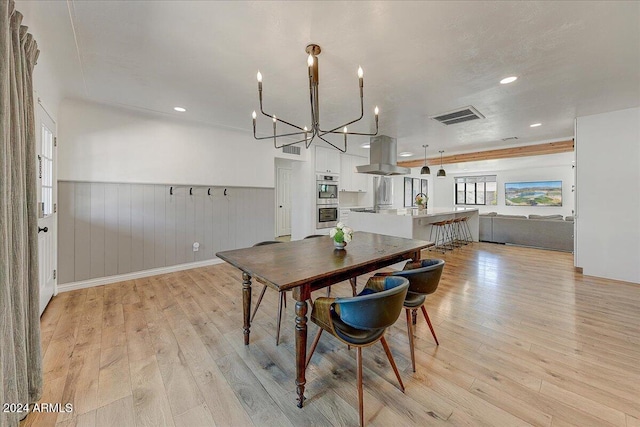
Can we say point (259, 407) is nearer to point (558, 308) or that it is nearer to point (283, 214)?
point (558, 308)

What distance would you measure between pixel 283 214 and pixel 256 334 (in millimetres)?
5216

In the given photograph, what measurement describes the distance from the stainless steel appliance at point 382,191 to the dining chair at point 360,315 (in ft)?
20.5

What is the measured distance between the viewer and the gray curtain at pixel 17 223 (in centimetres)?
116

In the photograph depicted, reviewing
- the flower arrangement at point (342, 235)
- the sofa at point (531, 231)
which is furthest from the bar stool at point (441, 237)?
the flower arrangement at point (342, 235)

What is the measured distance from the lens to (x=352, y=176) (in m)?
7.13

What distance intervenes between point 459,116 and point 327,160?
10.2 ft

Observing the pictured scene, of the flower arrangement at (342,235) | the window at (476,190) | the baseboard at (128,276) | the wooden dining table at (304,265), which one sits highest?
the window at (476,190)

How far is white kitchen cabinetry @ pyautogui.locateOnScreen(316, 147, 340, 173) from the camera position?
6.07 metres

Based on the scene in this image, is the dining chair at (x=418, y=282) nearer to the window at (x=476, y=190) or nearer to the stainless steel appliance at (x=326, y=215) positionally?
the stainless steel appliance at (x=326, y=215)

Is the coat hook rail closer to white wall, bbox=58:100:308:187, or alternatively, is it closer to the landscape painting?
white wall, bbox=58:100:308:187

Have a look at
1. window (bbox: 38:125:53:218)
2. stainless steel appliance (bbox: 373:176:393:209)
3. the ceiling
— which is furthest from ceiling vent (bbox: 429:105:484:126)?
window (bbox: 38:125:53:218)

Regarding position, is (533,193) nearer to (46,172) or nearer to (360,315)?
(360,315)

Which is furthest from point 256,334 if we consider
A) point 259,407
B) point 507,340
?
point 507,340

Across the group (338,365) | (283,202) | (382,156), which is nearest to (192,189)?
(283,202)
